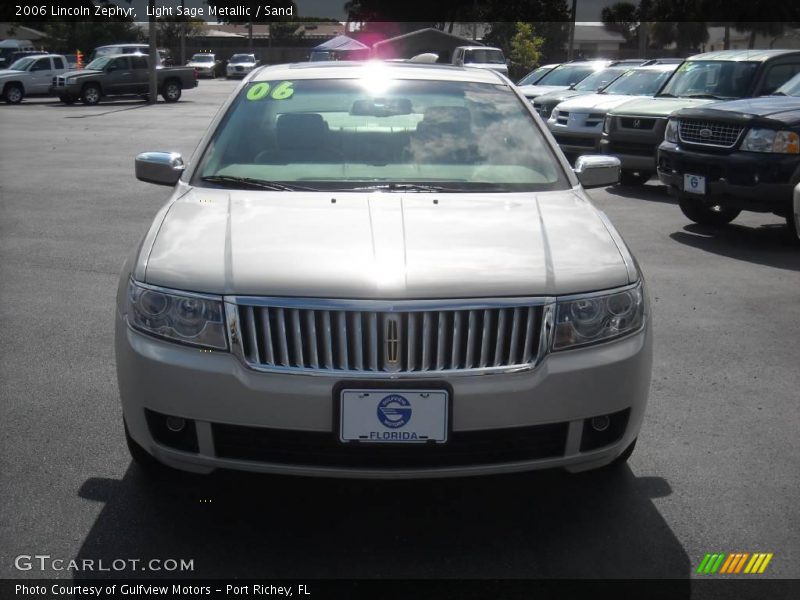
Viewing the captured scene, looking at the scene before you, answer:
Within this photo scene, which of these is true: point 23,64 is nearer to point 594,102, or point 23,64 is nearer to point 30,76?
point 30,76

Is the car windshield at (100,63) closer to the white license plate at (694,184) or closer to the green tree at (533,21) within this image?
the green tree at (533,21)

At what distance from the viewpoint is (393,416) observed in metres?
3.15

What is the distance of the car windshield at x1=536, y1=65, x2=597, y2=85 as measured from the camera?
20516 millimetres

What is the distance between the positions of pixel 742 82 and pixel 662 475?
9.68m

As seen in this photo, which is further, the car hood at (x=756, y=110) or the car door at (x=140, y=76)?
the car door at (x=140, y=76)

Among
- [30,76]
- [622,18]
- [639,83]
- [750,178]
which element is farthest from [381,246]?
[622,18]

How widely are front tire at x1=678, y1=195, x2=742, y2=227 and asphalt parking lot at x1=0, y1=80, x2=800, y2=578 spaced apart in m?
3.48

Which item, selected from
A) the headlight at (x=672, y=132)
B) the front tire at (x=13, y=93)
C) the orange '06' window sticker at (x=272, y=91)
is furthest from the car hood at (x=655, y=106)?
the front tire at (x=13, y=93)

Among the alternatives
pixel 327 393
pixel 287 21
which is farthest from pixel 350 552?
pixel 287 21

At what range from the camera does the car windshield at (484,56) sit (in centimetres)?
3447

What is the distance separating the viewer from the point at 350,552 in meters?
3.38

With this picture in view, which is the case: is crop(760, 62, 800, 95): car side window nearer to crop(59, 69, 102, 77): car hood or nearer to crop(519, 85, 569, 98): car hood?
crop(519, 85, 569, 98): car hood

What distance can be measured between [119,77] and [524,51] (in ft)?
66.9

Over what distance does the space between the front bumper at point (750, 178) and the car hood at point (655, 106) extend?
3.35 meters
